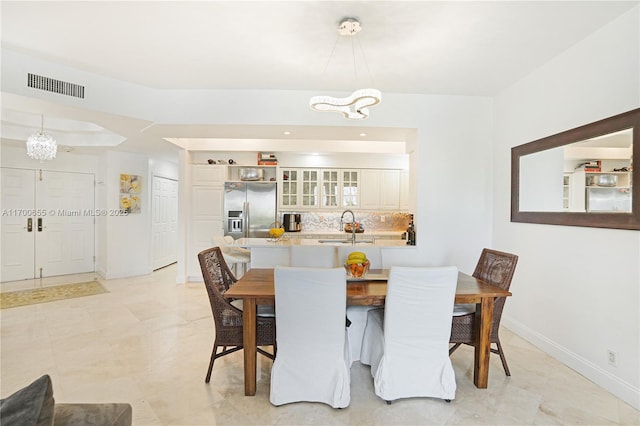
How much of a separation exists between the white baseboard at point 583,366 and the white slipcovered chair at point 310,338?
2022 mm

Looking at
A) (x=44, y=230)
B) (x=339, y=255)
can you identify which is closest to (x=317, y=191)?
(x=339, y=255)

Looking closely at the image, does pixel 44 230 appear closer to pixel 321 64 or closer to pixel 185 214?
pixel 185 214

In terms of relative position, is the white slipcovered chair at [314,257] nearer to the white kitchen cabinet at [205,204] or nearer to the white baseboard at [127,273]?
the white kitchen cabinet at [205,204]

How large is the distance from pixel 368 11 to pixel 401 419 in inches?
112

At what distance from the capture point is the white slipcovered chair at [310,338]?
1.95 metres

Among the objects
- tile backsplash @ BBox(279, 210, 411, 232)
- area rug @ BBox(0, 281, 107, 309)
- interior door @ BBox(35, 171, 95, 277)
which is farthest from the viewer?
tile backsplash @ BBox(279, 210, 411, 232)

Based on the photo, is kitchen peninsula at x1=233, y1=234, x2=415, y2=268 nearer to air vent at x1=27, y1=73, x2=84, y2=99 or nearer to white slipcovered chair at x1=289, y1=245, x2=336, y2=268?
white slipcovered chair at x1=289, y1=245, x2=336, y2=268

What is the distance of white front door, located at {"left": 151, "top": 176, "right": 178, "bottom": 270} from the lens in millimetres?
6738

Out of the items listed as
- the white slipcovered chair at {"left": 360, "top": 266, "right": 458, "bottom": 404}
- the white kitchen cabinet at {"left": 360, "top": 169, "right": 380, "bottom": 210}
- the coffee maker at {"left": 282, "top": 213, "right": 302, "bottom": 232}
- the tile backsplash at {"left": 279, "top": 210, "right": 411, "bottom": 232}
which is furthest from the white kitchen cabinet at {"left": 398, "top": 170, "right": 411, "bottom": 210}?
the white slipcovered chair at {"left": 360, "top": 266, "right": 458, "bottom": 404}

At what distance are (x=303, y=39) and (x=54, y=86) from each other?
2695 millimetres

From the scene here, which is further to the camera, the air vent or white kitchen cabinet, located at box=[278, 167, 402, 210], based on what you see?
white kitchen cabinet, located at box=[278, 167, 402, 210]

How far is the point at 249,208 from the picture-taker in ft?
18.5

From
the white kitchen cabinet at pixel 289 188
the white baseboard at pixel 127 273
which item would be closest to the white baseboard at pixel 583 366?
the white kitchen cabinet at pixel 289 188

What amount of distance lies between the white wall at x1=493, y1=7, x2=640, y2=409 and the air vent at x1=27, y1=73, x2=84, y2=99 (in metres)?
4.86
